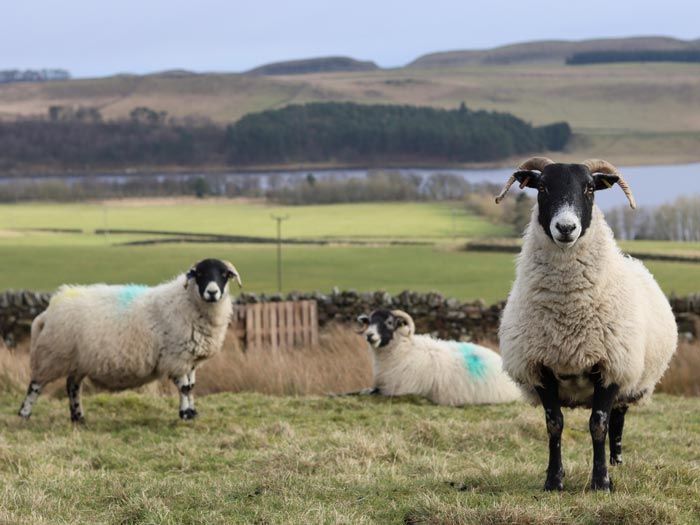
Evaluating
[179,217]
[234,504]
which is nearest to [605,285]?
[234,504]

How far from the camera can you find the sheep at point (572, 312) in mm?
6477

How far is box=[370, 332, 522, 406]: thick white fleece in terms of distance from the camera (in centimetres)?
1208

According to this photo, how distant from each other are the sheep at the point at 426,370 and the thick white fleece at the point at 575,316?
5073mm

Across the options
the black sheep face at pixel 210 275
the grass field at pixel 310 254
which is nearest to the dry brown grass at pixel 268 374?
the black sheep face at pixel 210 275

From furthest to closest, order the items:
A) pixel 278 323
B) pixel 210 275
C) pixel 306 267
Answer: pixel 306 267 < pixel 278 323 < pixel 210 275

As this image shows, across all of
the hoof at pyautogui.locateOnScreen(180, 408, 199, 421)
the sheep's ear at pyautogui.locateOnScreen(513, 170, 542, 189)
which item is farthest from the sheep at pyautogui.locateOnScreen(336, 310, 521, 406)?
the sheep's ear at pyautogui.locateOnScreen(513, 170, 542, 189)

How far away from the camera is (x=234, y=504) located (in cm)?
640

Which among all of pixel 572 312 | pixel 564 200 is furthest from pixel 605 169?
pixel 572 312

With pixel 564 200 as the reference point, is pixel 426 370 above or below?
below

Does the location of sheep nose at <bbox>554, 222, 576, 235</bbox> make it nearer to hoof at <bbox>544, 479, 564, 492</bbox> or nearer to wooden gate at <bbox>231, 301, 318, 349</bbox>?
hoof at <bbox>544, 479, 564, 492</bbox>

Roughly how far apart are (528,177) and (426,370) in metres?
5.86

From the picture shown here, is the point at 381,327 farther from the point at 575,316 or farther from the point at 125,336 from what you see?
the point at 575,316

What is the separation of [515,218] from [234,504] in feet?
150

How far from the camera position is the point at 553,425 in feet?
21.8
